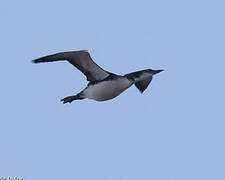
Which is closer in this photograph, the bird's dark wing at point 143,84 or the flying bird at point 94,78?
the flying bird at point 94,78

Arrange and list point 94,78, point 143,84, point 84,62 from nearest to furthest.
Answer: point 84,62 → point 94,78 → point 143,84

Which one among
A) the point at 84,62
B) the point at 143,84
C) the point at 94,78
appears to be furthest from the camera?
the point at 143,84

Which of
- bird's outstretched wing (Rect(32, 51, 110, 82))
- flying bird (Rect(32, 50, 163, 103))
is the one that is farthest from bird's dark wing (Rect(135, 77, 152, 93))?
bird's outstretched wing (Rect(32, 51, 110, 82))

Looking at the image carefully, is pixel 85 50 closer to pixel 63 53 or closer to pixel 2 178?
pixel 63 53

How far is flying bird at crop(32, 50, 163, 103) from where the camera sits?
21312 millimetres

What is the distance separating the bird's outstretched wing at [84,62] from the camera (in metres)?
21.4

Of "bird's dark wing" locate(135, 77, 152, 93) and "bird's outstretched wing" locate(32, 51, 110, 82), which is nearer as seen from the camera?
"bird's outstretched wing" locate(32, 51, 110, 82)

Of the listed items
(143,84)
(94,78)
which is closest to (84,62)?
(94,78)

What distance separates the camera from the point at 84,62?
2197 centimetres

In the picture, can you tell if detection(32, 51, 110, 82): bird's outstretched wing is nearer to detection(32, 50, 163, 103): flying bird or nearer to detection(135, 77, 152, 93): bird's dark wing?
detection(32, 50, 163, 103): flying bird

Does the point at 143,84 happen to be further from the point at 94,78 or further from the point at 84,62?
the point at 84,62

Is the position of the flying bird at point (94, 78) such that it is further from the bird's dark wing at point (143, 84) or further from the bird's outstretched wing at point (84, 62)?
the bird's dark wing at point (143, 84)

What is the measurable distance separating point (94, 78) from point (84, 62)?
2.02 ft

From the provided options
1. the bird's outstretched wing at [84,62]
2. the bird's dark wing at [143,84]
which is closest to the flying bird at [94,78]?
the bird's outstretched wing at [84,62]
